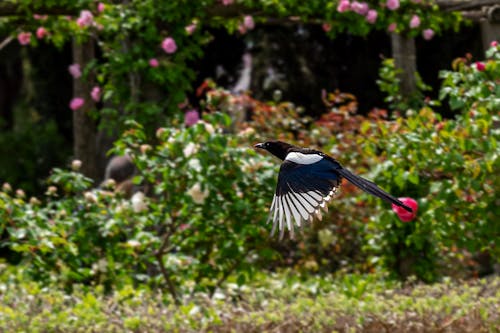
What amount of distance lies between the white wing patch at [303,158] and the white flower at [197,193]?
4.43ft

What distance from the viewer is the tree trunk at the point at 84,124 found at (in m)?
8.77

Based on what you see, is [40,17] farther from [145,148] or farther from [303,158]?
[303,158]

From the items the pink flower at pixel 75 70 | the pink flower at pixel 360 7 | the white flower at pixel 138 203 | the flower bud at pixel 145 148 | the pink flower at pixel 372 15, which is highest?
the pink flower at pixel 360 7

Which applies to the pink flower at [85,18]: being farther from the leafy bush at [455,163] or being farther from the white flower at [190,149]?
the leafy bush at [455,163]

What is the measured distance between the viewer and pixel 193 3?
24.7 ft

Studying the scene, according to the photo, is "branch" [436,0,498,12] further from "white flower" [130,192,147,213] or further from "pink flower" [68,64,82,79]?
"white flower" [130,192,147,213]

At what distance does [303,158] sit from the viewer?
155 inches

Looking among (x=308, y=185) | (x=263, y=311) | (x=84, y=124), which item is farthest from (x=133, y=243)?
(x=84, y=124)

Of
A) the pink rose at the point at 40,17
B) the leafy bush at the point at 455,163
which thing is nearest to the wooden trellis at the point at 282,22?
the pink rose at the point at 40,17

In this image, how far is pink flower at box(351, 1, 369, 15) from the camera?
7453mm

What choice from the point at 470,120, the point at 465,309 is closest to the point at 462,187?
the point at 470,120

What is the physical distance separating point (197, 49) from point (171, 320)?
3746 millimetres

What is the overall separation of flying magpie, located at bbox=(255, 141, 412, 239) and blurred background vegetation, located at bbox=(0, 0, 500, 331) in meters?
0.68

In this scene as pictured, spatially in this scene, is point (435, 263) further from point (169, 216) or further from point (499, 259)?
point (169, 216)
